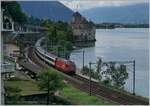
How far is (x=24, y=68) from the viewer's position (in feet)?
25.3

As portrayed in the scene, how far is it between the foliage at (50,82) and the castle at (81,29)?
13.9 meters

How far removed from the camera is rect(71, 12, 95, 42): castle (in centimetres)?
2008

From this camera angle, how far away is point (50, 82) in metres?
5.01

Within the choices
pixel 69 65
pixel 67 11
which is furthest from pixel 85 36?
pixel 69 65

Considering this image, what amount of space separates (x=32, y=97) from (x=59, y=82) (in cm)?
49

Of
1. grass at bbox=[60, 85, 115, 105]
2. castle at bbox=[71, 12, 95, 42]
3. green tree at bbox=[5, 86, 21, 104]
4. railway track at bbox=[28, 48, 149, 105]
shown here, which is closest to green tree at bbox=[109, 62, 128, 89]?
railway track at bbox=[28, 48, 149, 105]

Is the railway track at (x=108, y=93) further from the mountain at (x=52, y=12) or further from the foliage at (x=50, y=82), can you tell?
the mountain at (x=52, y=12)

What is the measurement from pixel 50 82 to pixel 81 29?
15487 mm

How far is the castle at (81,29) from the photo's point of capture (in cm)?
2008

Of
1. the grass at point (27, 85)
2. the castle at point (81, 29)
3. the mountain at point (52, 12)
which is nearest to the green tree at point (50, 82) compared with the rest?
the grass at point (27, 85)

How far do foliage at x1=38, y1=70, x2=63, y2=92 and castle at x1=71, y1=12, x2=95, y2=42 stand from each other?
45.7 feet

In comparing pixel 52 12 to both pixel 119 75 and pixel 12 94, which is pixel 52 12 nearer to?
pixel 119 75

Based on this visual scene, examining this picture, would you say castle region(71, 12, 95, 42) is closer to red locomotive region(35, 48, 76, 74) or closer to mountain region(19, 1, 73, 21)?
mountain region(19, 1, 73, 21)

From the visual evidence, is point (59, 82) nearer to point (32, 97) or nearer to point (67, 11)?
point (32, 97)
